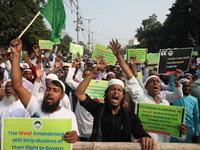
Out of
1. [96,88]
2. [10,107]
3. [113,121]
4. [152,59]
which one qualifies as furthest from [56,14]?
[152,59]

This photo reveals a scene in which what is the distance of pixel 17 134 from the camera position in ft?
6.69

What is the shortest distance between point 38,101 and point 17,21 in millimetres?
33887

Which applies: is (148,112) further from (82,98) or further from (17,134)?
(17,134)

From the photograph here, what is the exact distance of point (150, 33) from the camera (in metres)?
56.8

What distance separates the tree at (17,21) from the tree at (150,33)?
2889 centimetres

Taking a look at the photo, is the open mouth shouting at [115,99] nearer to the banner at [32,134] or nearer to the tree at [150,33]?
the banner at [32,134]

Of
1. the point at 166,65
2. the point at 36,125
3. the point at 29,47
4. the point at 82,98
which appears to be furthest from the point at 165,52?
the point at 29,47

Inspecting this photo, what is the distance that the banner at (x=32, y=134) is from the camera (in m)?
2.04

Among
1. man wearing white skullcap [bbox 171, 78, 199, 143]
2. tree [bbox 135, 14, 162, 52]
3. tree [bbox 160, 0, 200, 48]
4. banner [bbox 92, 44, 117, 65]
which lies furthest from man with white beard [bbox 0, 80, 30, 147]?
tree [bbox 135, 14, 162, 52]

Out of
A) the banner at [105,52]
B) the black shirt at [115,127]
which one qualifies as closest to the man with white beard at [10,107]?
the black shirt at [115,127]

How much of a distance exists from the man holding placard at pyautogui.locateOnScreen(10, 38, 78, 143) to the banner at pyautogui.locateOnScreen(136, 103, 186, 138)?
959 millimetres

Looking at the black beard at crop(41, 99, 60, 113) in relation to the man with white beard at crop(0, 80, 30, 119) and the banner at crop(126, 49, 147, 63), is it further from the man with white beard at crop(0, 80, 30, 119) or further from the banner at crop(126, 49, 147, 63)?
the banner at crop(126, 49, 147, 63)

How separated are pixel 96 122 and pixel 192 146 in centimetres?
103

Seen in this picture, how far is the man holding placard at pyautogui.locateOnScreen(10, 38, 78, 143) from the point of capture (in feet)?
7.82
